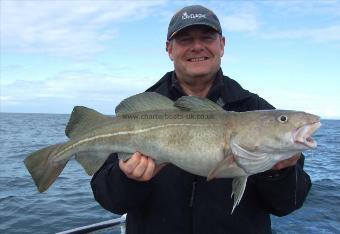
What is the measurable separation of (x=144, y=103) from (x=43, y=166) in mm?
1287

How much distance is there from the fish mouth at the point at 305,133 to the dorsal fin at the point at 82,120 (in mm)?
2015

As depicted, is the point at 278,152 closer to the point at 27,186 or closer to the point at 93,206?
the point at 93,206

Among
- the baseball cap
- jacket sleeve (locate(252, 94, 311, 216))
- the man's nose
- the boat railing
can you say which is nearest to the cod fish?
jacket sleeve (locate(252, 94, 311, 216))

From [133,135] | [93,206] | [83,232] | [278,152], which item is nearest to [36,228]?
[93,206]

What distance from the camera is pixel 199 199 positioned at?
438 centimetres

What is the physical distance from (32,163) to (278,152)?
257 centimetres

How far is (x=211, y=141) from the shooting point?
405cm

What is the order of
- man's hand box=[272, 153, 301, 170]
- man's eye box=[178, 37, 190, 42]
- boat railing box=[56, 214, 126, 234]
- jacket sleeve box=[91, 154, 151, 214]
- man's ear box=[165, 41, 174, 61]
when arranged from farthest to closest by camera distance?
boat railing box=[56, 214, 126, 234]
man's ear box=[165, 41, 174, 61]
man's eye box=[178, 37, 190, 42]
jacket sleeve box=[91, 154, 151, 214]
man's hand box=[272, 153, 301, 170]

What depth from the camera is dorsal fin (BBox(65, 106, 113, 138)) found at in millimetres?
4769

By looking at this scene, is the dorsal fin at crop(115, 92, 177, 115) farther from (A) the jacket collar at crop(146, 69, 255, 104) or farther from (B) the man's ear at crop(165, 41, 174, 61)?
(B) the man's ear at crop(165, 41, 174, 61)

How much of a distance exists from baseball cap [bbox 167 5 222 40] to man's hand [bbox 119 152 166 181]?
4.90ft

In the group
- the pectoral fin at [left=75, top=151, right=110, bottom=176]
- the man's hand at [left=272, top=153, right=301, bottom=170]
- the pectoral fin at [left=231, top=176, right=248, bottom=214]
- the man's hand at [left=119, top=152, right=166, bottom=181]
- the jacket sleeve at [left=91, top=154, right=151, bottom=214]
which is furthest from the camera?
the pectoral fin at [left=75, top=151, right=110, bottom=176]

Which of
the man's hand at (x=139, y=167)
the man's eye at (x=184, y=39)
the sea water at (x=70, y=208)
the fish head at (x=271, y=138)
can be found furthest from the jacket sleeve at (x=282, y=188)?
the sea water at (x=70, y=208)

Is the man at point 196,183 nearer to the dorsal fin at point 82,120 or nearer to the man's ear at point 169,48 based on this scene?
the man's ear at point 169,48
